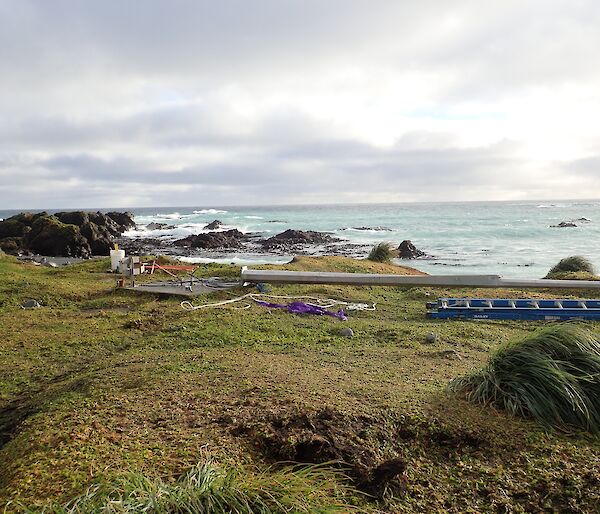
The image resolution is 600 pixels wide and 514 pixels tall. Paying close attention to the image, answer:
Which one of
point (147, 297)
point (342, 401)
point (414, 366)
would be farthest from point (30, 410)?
point (147, 297)

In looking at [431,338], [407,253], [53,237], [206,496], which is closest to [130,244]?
[53,237]

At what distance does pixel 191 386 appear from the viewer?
4.19 m

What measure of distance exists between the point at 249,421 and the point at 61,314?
6259 mm

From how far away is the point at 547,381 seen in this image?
389cm

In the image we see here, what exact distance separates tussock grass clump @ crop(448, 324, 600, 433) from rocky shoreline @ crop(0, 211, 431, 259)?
2455 centimetres

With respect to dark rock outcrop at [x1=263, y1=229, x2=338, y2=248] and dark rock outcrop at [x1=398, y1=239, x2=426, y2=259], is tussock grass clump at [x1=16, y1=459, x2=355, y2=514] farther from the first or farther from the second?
dark rock outcrop at [x1=263, y1=229, x2=338, y2=248]

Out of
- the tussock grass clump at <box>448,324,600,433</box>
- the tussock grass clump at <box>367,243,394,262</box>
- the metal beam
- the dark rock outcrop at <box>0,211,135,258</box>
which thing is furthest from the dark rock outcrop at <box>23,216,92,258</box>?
the tussock grass clump at <box>448,324,600,433</box>

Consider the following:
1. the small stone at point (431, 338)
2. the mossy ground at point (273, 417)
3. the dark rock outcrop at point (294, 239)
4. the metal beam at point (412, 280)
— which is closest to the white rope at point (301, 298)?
the metal beam at point (412, 280)

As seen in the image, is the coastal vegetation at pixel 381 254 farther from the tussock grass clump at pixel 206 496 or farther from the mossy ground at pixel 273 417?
the tussock grass clump at pixel 206 496

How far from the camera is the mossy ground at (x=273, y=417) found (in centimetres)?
280

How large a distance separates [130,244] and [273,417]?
120 feet

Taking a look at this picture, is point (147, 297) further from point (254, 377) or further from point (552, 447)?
point (552, 447)

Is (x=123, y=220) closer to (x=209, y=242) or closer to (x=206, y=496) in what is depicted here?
(x=209, y=242)

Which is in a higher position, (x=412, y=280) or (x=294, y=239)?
(x=412, y=280)
